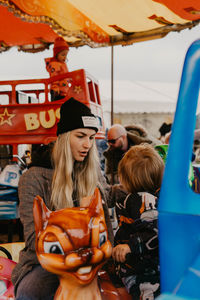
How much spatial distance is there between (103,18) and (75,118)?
263 cm

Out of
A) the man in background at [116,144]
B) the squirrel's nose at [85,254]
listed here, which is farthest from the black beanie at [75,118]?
the man in background at [116,144]

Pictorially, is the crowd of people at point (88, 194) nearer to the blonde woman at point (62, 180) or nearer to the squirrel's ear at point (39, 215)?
the blonde woman at point (62, 180)

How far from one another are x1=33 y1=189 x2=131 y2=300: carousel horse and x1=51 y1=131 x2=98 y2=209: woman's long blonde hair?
463mm

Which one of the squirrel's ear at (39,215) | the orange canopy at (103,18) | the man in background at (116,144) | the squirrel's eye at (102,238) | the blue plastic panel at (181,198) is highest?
the orange canopy at (103,18)

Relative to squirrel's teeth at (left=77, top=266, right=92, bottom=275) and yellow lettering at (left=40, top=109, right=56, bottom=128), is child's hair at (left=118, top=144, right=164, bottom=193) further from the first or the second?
yellow lettering at (left=40, top=109, right=56, bottom=128)

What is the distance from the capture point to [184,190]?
665 mm

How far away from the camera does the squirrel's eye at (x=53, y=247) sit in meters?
0.97

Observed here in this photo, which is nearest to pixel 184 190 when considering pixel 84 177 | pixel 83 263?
pixel 83 263

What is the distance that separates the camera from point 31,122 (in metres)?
3.41

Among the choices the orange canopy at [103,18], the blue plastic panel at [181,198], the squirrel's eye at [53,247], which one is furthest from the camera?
the orange canopy at [103,18]

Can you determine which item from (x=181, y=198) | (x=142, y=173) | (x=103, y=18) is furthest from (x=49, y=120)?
(x=181, y=198)

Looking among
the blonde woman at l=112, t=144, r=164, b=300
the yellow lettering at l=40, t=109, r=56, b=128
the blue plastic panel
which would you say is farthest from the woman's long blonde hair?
the yellow lettering at l=40, t=109, r=56, b=128

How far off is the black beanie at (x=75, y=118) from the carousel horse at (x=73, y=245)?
2.29ft

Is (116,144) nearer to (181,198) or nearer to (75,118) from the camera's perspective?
(75,118)
